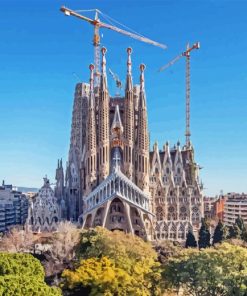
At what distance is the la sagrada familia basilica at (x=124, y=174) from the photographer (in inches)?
2557

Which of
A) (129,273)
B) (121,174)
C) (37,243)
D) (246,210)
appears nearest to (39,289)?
(129,273)

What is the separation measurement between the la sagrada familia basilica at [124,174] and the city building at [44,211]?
1414 mm

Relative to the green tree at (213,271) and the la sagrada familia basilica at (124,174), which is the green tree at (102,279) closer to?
→ the green tree at (213,271)

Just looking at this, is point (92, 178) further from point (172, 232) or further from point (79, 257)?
point (79, 257)

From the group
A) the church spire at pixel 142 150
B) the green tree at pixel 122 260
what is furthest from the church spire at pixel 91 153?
the green tree at pixel 122 260

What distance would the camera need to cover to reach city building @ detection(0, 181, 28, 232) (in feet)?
283

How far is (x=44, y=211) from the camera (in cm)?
7100

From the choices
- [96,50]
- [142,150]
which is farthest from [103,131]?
[96,50]

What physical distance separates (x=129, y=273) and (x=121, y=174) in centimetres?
3559

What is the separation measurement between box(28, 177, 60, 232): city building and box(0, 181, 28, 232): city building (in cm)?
1357

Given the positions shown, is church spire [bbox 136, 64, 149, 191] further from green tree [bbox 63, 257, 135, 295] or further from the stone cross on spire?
green tree [bbox 63, 257, 135, 295]

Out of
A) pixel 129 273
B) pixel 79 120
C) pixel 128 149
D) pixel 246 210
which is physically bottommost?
pixel 129 273

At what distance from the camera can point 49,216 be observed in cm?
7088

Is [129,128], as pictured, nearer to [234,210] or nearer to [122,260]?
[234,210]
